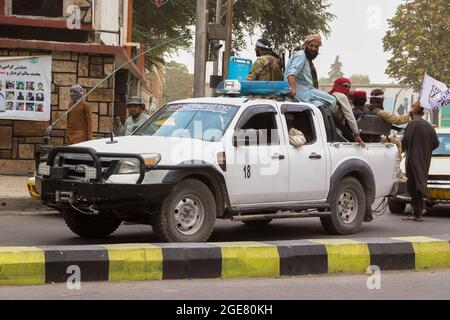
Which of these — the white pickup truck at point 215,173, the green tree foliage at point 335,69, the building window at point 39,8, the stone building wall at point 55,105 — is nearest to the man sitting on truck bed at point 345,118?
the white pickup truck at point 215,173

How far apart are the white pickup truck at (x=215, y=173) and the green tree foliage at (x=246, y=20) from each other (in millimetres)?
22559

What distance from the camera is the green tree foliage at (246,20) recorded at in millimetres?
33375

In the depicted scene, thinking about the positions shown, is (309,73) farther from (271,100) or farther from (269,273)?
(269,273)

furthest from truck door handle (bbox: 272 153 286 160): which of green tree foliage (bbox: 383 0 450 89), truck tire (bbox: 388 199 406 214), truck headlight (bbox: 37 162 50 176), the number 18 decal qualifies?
green tree foliage (bbox: 383 0 450 89)

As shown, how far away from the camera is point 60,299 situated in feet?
21.6

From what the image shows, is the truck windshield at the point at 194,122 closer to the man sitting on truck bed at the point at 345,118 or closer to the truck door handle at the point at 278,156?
the truck door handle at the point at 278,156

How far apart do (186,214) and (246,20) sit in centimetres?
2719

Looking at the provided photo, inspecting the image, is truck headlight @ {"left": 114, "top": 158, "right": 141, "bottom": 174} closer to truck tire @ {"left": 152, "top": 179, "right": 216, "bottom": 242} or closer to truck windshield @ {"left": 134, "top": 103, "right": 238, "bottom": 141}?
truck tire @ {"left": 152, "top": 179, "right": 216, "bottom": 242}

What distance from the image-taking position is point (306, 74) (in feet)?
36.6

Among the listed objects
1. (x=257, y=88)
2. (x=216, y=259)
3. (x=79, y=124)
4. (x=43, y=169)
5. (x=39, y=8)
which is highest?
(x=39, y=8)

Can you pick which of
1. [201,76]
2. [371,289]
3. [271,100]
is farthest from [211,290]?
[201,76]

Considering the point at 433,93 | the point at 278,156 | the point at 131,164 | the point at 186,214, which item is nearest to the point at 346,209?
the point at 278,156

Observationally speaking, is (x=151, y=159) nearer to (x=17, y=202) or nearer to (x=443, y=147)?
(x=17, y=202)

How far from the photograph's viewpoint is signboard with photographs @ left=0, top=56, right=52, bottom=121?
16875 millimetres
